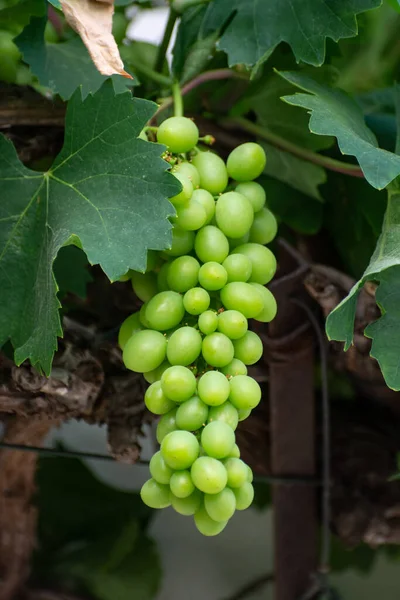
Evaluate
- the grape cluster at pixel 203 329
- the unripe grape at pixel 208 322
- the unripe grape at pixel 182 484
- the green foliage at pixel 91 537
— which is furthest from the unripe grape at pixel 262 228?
the green foliage at pixel 91 537

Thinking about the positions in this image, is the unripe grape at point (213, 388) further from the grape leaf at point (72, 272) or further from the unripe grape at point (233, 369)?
the grape leaf at point (72, 272)

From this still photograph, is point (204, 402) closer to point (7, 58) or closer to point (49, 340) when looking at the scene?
point (49, 340)

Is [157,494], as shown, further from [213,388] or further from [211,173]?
[211,173]

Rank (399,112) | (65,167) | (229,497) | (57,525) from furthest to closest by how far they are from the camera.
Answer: (57,525), (399,112), (65,167), (229,497)

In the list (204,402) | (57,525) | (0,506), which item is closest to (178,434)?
(204,402)

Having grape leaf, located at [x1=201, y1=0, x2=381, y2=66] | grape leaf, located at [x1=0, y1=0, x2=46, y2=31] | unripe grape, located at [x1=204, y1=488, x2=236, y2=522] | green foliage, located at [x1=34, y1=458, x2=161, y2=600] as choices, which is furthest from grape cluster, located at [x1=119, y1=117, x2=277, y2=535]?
green foliage, located at [x1=34, y1=458, x2=161, y2=600]
